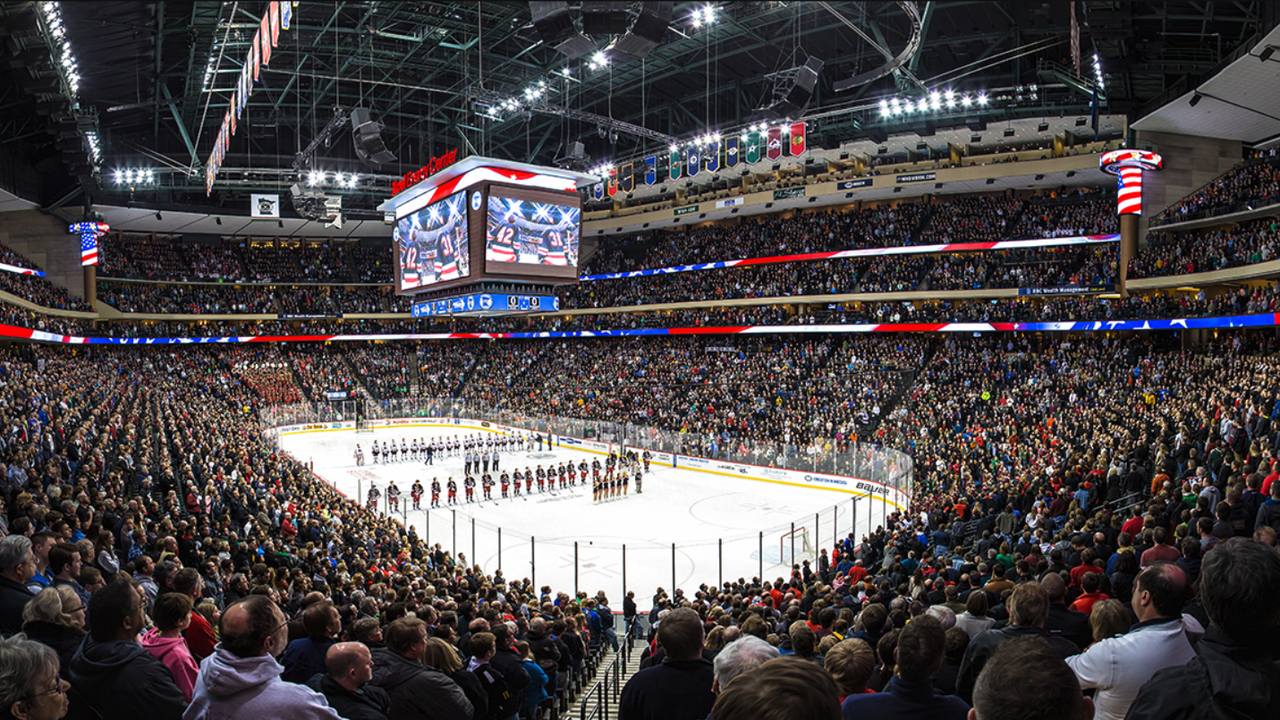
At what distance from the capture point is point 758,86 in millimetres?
37719

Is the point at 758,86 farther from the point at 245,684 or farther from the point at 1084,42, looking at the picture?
the point at 245,684

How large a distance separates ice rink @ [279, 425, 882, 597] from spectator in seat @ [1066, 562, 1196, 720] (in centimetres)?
1119

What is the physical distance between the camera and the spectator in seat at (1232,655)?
2.09 metres

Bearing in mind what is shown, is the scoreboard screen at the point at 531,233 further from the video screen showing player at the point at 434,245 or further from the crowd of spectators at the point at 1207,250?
the crowd of spectators at the point at 1207,250

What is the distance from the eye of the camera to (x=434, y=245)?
27547 millimetres

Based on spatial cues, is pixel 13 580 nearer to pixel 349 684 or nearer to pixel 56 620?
pixel 56 620

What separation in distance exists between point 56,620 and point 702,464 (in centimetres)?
2808

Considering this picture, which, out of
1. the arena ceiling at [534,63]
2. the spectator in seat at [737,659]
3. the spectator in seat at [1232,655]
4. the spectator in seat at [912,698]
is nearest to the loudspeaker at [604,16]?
the arena ceiling at [534,63]

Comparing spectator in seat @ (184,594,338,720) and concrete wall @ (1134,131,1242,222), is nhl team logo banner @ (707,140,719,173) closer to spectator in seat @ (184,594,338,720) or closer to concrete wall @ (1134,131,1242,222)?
concrete wall @ (1134,131,1242,222)

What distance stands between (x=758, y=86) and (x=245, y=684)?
38.6 meters

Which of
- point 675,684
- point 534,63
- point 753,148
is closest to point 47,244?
point 534,63

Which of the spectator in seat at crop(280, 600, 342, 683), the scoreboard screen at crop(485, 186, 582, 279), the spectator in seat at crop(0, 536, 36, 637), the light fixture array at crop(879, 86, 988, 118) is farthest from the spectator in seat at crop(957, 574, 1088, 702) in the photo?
the light fixture array at crop(879, 86, 988, 118)

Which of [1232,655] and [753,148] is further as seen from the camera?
[753,148]

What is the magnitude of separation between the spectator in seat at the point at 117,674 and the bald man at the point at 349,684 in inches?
23.8
